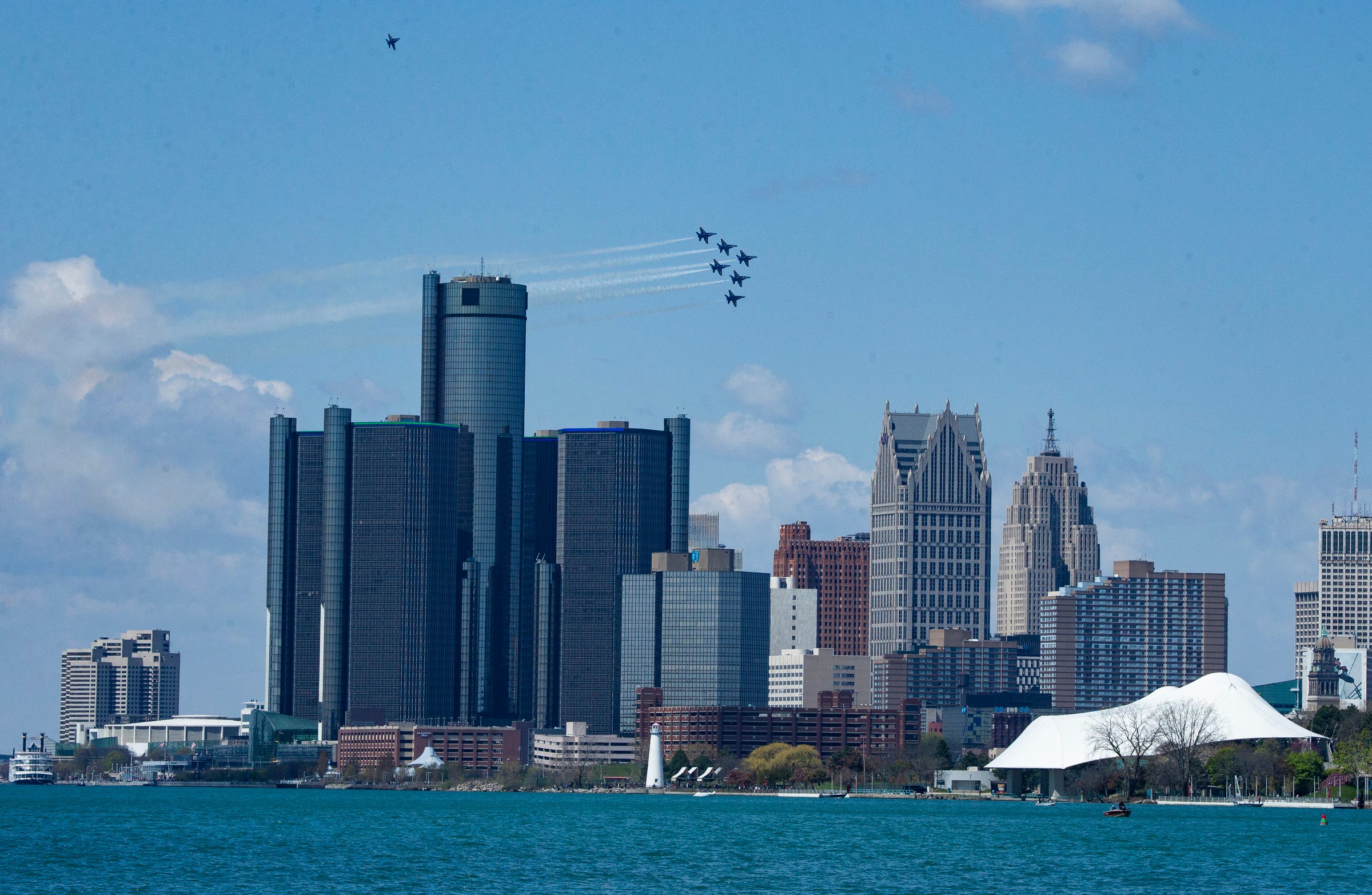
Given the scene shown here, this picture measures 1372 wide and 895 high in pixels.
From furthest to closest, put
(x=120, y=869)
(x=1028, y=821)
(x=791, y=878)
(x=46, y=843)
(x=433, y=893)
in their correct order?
(x=1028, y=821) → (x=46, y=843) → (x=120, y=869) → (x=791, y=878) → (x=433, y=893)

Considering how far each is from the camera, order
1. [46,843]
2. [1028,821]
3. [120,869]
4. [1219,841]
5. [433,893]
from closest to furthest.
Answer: [433,893] → [120,869] → [1219,841] → [46,843] → [1028,821]

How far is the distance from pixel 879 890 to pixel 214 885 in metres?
33.2

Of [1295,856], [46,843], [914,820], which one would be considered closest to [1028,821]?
[914,820]

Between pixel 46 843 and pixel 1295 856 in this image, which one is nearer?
pixel 1295 856

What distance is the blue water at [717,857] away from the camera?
12425 cm

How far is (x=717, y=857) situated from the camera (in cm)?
14638

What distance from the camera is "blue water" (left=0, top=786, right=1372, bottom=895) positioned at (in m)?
124

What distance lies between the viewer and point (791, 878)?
127812mm

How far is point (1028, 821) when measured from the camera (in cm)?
18988

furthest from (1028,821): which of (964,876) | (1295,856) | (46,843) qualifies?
(46,843)

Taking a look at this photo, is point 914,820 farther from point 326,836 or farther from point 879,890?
point 879,890

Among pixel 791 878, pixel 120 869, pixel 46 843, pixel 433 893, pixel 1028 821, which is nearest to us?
pixel 433 893

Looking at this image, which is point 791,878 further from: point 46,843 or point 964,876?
point 46,843

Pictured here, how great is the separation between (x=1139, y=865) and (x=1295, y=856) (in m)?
13.1
